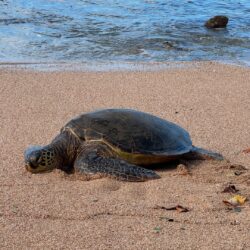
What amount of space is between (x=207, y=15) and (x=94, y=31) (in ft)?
15.8

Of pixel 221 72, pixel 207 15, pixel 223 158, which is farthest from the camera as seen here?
pixel 207 15

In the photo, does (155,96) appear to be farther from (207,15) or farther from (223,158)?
(207,15)

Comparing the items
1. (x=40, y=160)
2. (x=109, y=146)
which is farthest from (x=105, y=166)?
(x=40, y=160)

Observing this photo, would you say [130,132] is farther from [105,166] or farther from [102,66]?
[102,66]

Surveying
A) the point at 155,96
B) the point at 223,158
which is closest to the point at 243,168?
the point at 223,158

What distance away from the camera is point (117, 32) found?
12.7 meters

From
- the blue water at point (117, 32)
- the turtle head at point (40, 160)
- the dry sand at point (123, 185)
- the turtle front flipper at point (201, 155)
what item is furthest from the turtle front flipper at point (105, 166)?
the blue water at point (117, 32)

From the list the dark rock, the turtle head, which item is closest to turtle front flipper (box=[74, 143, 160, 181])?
the turtle head

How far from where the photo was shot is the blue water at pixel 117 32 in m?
10.6

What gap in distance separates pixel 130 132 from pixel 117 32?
8.11m

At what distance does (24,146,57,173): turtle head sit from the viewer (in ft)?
15.5

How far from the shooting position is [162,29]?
1336cm

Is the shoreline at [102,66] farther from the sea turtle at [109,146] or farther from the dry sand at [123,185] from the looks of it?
the sea turtle at [109,146]

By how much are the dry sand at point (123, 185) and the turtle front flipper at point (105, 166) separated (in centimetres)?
11
